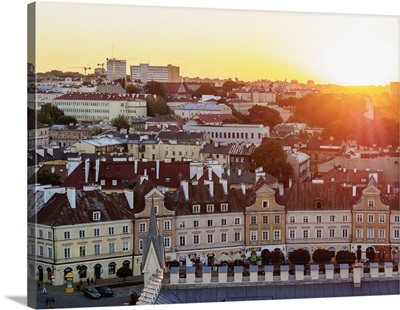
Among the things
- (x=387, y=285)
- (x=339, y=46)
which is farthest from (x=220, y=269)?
(x=339, y=46)

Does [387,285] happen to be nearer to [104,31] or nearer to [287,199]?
[287,199]

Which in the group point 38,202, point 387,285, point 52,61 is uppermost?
point 52,61

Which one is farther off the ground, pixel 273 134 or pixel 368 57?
pixel 368 57

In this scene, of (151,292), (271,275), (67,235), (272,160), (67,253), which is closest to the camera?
(151,292)

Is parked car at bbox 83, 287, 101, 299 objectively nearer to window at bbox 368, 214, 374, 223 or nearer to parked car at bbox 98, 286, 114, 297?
parked car at bbox 98, 286, 114, 297

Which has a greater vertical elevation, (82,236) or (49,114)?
(49,114)

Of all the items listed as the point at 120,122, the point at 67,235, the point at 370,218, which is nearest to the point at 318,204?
the point at 370,218

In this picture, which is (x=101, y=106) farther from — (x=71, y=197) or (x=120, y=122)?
(x=71, y=197)
